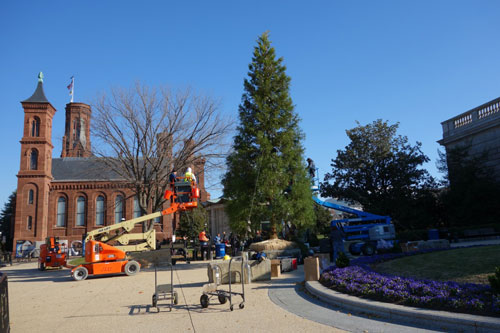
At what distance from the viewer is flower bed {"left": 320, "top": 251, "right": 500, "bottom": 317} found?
20.3ft

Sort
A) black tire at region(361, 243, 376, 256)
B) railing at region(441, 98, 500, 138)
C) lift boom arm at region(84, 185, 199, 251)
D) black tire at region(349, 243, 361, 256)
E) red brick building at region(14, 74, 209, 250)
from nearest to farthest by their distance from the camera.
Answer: lift boom arm at region(84, 185, 199, 251) < black tire at region(361, 243, 376, 256) < black tire at region(349, 243, 361, 256) < railing at region(441, 98, 500, 138) < red brick building at region(14, 74, 209, 250)

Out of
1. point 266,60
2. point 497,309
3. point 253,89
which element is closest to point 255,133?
point 253,89

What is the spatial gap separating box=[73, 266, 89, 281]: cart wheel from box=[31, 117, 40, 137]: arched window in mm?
41212

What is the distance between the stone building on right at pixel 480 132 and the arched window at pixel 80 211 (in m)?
49.0

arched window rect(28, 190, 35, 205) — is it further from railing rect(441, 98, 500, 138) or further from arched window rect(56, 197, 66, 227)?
railing rect(441, 98, 500, 138)

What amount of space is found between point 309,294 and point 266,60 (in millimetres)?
14655

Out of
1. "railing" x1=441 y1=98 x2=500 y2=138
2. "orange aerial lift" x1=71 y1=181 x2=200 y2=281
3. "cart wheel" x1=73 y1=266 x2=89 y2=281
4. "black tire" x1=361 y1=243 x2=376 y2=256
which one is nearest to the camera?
"cart wheel" x1=73 y1=266 x2=89 y2=281

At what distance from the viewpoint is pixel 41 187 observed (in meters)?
49.1

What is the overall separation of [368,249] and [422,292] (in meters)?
14.4

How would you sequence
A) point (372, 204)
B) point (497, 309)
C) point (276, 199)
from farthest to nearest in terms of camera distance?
point (372, 204) → point (276, 199) → point (497, 309)

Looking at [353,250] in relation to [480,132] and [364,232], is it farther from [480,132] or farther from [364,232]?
[480,132]

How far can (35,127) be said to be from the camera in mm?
50344

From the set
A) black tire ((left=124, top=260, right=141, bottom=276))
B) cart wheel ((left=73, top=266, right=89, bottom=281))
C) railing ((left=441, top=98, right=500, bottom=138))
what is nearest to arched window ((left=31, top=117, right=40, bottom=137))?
cart wheel ((left=73, top=266, right=89, bottom=281))

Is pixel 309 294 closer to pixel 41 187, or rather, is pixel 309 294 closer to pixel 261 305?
pixel 261 305
